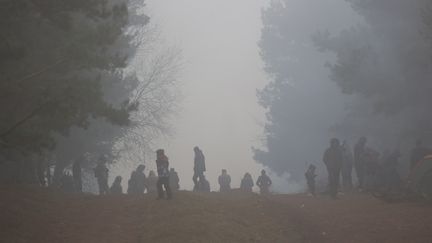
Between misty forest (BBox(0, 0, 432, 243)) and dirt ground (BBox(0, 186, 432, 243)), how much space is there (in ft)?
0.22

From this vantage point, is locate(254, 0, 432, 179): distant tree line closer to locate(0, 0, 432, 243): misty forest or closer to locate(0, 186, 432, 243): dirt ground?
locate(0, 0, 432, 243): misty forest

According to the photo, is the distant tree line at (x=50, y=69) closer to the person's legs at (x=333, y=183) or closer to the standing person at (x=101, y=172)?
the standing person at (x=101, y=172)

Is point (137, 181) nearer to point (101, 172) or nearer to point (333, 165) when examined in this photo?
point (101, 172)

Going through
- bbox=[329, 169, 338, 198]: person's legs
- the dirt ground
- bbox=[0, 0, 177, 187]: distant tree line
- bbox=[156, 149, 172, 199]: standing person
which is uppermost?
bbox=[0, 0, 177, 187]: distant tree line

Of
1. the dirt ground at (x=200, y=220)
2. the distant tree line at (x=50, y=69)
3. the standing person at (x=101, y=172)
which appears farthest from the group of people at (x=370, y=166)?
the standing person at (x=101, y=172)

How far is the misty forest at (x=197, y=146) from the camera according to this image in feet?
42.3

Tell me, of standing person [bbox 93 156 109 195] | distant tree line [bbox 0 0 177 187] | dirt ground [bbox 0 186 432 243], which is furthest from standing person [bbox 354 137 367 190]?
standing person [bbox 93 156 109 195]

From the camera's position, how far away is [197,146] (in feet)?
84.3

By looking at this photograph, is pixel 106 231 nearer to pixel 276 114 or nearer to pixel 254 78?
pixel 276 114

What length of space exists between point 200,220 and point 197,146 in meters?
12.5

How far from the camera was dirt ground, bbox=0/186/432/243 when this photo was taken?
479 inches

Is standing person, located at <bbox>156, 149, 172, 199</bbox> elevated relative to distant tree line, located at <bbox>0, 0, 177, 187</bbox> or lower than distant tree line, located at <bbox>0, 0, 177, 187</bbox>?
lower

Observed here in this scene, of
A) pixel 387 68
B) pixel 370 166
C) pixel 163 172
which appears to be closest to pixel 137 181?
pixel 163 172

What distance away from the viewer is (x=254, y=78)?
121 metres
